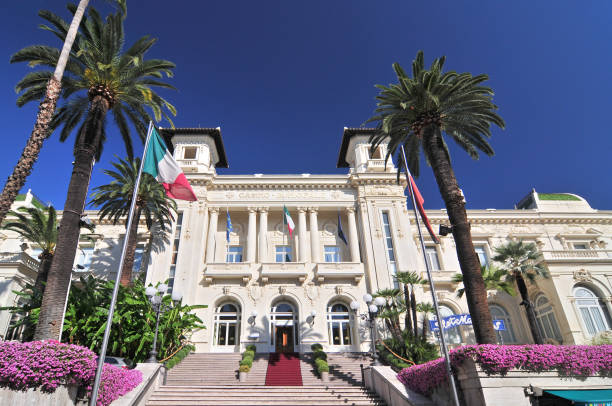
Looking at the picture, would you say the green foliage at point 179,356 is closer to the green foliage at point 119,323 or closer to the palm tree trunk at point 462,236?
the green foliage at point 119,323

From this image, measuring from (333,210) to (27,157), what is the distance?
23.8 m

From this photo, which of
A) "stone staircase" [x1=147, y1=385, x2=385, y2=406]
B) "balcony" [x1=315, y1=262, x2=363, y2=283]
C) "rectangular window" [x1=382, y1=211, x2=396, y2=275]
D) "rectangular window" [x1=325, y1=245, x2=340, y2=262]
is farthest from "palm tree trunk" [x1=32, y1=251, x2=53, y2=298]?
"rectangular window" [x1=382, y1=211, x2=396, y2=275]

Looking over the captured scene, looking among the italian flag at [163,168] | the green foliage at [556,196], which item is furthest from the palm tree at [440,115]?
the green foliage at [556,196]

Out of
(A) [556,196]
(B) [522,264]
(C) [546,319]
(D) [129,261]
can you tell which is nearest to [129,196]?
(D) [129,261]

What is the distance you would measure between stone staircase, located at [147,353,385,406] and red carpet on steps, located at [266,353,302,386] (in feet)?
1.12

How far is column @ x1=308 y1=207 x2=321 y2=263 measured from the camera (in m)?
30.3

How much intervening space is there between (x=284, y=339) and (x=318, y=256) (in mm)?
7175

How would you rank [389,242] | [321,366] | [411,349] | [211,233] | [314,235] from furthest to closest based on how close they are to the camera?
[314,235] < [211,233] < [389,242] < [411,349] < [321,366]

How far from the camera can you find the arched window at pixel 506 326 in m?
28.6

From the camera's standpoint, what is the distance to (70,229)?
1345cm

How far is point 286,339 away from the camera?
27125 millimetres

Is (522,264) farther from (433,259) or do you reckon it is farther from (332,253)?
(332,253)

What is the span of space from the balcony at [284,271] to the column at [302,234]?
4.09 ft

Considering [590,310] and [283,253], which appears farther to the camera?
[283,253]
